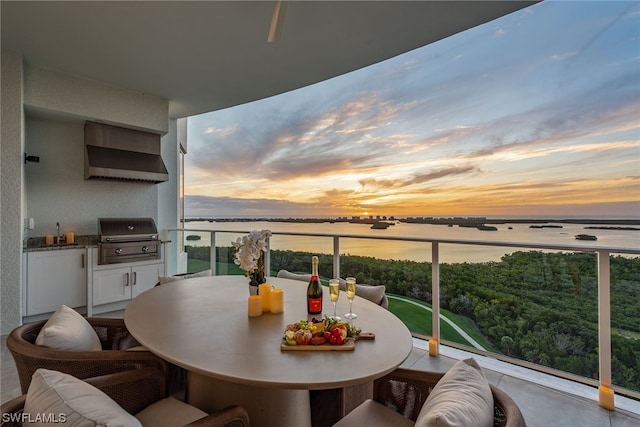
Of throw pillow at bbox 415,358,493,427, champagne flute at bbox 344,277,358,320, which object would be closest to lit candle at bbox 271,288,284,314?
champagne flute at bbox 344,277,358,320

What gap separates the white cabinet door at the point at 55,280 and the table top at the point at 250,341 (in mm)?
2579

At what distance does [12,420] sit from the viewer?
2.70 ft

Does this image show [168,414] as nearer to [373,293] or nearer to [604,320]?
[373,293]

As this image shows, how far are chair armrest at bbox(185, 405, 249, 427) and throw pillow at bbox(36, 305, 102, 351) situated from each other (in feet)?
2.68

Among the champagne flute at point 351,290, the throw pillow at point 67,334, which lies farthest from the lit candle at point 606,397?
the throw pillow at point 67,334

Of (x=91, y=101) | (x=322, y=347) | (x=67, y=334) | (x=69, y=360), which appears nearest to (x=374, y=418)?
(x=322, y=347)

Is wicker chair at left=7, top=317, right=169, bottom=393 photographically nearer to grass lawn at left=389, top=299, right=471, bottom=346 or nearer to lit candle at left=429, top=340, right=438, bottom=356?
grass lawn at left=389, top=299, right=471, bottom=346

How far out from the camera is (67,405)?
2.46 ft

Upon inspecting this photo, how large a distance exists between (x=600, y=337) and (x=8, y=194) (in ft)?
17.8

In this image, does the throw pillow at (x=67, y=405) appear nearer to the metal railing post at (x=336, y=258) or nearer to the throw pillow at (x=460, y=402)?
the throw pillow at (x=460, y=402)

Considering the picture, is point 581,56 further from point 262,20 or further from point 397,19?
point 262,20

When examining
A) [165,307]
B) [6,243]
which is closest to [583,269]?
[165,307]

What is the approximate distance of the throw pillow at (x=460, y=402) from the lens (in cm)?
72

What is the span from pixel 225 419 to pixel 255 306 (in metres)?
0.59
